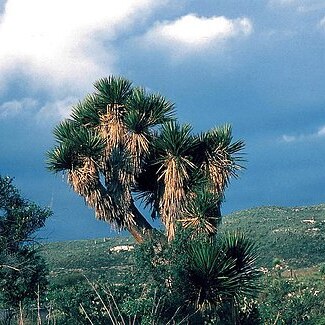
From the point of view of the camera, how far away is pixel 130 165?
1934 cm

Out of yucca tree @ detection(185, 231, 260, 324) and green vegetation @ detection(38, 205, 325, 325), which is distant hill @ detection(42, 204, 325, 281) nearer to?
green vegetation @ detection(38, 205, 325, 325)

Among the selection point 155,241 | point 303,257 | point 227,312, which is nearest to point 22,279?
point 155,241

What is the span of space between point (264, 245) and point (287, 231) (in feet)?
18.5

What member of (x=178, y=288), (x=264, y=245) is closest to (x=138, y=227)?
(x=178, y=288)

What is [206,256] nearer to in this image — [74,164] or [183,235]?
[183,235]

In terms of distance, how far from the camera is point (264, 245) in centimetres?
4966

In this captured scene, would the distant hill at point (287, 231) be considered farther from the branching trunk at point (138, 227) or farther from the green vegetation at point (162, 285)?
the branching trunk at point (138, 227)

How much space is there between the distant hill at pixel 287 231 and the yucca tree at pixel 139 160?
20.4 metres

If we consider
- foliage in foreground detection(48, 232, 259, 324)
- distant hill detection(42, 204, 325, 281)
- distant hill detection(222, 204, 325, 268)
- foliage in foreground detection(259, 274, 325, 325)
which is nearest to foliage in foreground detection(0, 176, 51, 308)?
foliage in foreground detection(48, 232, 259, 324)

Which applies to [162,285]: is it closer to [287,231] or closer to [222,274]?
[222,274]

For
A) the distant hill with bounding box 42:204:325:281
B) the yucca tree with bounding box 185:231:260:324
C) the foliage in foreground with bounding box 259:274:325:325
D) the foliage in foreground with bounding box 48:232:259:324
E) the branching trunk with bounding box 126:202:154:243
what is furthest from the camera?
the distant hill with bounding box 42:204:325:281

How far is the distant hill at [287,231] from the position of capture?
47.8 meters

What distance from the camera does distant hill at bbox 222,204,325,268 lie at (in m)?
47.8

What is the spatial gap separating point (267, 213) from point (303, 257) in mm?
20493
